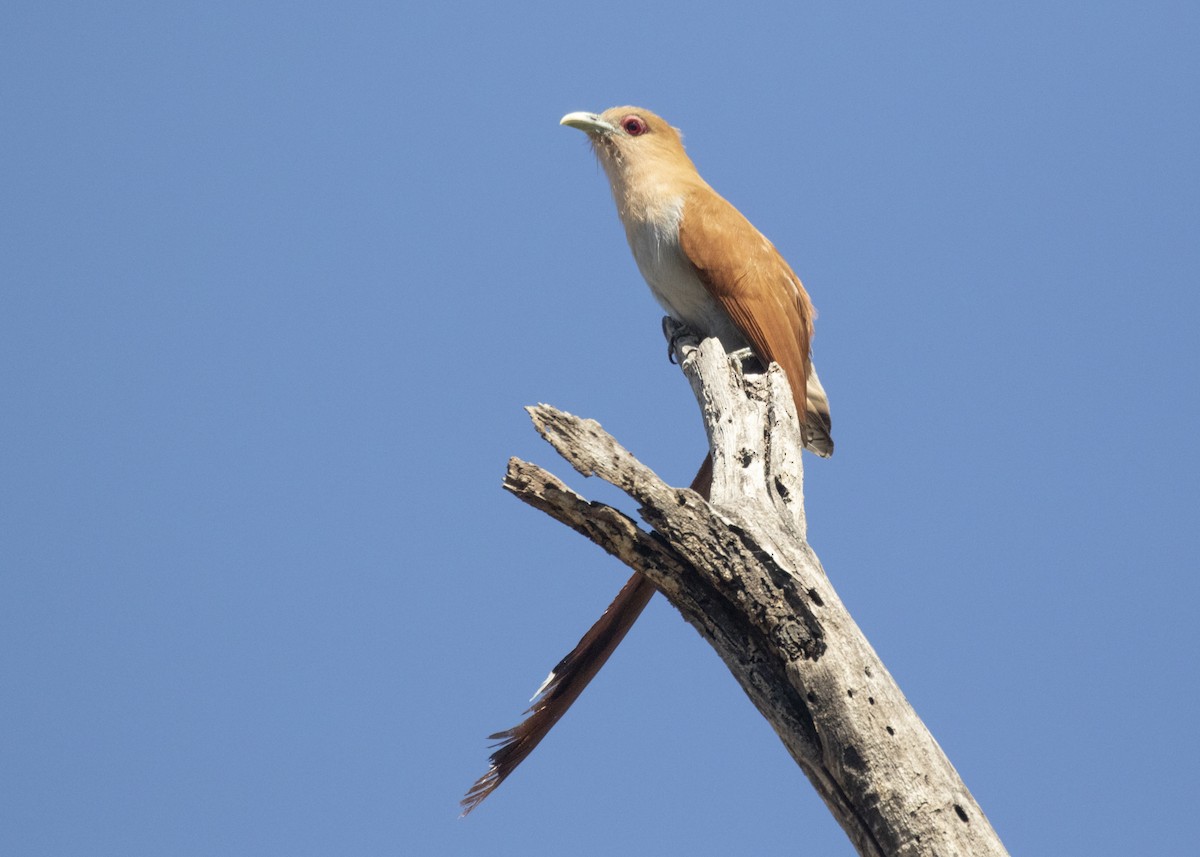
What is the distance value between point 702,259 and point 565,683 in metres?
2.41

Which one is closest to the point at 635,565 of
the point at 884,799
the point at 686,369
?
Answer: the point at 884,799

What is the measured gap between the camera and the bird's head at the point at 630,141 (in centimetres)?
643

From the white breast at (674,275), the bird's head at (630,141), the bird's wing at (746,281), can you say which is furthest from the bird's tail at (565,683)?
the bird's head at (630,141)

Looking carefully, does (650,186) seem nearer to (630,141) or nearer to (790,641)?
(630,141)

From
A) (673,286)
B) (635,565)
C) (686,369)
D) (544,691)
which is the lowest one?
(544,691)

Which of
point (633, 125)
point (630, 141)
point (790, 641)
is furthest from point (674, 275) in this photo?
point (790, 641)

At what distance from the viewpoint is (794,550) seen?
3879 millimetres

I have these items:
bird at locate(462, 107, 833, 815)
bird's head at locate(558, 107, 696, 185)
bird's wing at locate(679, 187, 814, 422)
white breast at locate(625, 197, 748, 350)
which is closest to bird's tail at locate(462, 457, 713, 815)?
bird at locate(462, 107, 833, 815)

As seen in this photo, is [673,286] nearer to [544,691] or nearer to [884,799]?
[544,691]

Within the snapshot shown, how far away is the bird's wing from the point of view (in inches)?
228

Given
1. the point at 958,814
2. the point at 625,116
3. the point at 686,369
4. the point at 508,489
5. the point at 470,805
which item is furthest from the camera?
the point at 625,116

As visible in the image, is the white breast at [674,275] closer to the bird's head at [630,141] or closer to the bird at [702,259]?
the bird at [702,259]

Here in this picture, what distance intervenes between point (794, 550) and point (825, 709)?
543 mm

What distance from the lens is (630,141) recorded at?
21.2 ft
